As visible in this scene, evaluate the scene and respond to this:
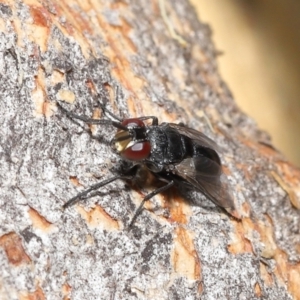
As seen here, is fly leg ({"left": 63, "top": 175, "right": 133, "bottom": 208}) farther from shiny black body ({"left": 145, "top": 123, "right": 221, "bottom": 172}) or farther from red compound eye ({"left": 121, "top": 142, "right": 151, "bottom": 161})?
shiny black body ({"left": 145, "top": 123, "right": 221, "bottom": 172})

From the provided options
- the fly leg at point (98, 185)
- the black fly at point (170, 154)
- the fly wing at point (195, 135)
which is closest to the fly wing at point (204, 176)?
the black fly at point (170, 154)

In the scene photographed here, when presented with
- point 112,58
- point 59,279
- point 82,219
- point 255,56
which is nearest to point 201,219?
point 82,219

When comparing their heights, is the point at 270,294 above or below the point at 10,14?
below

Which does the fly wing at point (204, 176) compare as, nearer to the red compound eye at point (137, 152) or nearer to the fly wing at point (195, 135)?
the fly wing at point (195, 135)

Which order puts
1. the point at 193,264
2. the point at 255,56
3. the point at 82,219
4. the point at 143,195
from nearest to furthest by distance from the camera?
the point at 82,219
the point at 193,264
the point at 143,195
the point at 255,56

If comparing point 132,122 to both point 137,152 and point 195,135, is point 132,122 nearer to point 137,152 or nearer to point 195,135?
point 137,152

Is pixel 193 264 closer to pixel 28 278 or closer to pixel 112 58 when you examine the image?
pixel 28 278

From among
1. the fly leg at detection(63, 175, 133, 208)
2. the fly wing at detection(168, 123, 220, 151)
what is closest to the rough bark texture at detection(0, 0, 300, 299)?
the fly leg at detection(63, 175, 133, 208)

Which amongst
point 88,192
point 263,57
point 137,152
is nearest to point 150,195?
point 137,152
